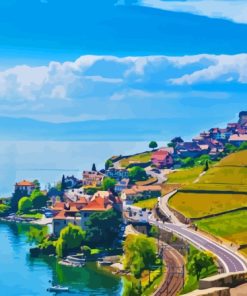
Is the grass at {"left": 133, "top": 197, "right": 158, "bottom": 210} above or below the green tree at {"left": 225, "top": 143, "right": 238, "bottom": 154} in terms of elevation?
below

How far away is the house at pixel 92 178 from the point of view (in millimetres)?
132875

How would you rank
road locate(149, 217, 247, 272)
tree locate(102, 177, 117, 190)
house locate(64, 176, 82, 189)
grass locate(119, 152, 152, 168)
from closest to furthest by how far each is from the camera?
1. road locate(149, 217, 247, 272)
2. tree locate(102, 177, 117, 190)
3. house locate(64, 176, 82, 189)
4. grass locate(119, 152, 152, 168)

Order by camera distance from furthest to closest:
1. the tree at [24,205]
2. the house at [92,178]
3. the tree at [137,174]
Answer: the house at [92,178] → the tree at [137,174] → the tree at [24,205]

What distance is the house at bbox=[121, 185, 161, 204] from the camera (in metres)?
109

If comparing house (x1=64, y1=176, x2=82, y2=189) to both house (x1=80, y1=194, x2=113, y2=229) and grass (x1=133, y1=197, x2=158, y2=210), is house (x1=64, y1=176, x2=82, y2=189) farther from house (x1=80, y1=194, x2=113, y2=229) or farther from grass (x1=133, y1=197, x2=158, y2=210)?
house (x1=80, y1=194, x2=113, y2=229)

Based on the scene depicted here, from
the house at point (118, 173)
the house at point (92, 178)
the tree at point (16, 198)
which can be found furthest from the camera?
the house at point (92, 178)

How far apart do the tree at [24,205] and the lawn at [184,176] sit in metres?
25.0

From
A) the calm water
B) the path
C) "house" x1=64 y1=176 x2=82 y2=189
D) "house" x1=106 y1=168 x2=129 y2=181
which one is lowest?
the calm water

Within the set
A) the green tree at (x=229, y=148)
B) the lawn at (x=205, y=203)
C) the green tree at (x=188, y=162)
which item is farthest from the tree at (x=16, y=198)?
the lawn at (x=205, y=203)

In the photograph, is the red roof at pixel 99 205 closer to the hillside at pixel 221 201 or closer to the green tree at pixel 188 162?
the hillside at pixel 221 201

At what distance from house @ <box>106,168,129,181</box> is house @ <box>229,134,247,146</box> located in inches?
1015

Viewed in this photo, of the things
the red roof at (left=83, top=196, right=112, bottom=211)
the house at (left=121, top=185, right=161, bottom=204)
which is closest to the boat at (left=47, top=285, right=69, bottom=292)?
the red roof at (left=83, top=196, right=112, bottom=211)

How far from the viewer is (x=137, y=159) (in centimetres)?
14688

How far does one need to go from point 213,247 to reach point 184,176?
54581mm
